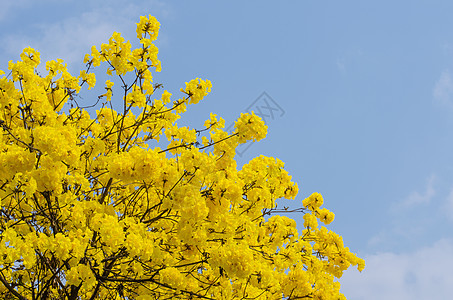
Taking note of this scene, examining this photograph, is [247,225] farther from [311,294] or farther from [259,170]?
[311,294]

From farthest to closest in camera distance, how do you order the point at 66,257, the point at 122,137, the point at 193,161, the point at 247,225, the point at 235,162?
the point at 122,137 < the point at 235,162 < the point at 247,225 < the point at 193,161 < the point at 66,257

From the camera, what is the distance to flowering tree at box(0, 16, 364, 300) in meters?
4.27

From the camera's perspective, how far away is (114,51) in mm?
5469

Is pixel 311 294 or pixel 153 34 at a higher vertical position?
pixel 153 34

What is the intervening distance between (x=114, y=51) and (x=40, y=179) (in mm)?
1891

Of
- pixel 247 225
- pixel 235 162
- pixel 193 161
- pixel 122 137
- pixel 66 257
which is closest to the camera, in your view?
pixel 66 257

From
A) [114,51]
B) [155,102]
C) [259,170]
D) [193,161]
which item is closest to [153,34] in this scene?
[114,51]

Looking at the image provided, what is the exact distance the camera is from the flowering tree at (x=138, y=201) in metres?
4.27

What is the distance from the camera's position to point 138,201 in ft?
21.6

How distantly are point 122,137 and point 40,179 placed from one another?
2.58m

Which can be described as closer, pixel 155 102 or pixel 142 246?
pixel 142 246

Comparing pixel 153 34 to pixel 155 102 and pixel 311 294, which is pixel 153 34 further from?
pixel 311 294

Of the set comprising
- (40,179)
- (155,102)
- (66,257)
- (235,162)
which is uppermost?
(155,102)

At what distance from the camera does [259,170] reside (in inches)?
232
